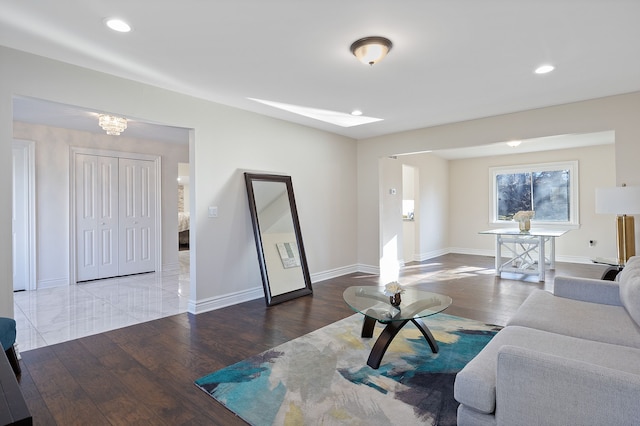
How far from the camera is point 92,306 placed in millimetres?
4059

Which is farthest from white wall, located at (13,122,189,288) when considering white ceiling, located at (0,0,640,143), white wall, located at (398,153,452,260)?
white wall, located at (398,153,452,260)

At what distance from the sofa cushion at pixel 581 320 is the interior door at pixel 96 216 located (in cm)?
592

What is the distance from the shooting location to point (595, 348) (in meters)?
1.73

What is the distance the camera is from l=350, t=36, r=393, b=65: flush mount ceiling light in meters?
2.46

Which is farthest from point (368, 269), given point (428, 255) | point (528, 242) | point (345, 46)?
point (345, 46)

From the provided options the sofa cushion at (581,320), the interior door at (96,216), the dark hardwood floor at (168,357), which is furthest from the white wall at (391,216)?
the interior door at (96,216)

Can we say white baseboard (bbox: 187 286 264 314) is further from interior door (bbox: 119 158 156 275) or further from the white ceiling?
interior door (bbox: 119 158 156 275)

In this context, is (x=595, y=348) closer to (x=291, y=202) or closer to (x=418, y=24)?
(x=418, y=24)

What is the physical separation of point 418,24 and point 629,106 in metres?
3.10

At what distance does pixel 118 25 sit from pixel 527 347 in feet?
10.6

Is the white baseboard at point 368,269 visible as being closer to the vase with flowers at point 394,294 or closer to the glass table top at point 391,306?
the glass table top at point 391,306

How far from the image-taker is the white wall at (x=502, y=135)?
12.0ft

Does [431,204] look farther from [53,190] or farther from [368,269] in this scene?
[53,190]

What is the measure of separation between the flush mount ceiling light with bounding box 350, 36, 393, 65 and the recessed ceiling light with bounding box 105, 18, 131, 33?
1.62 meters
